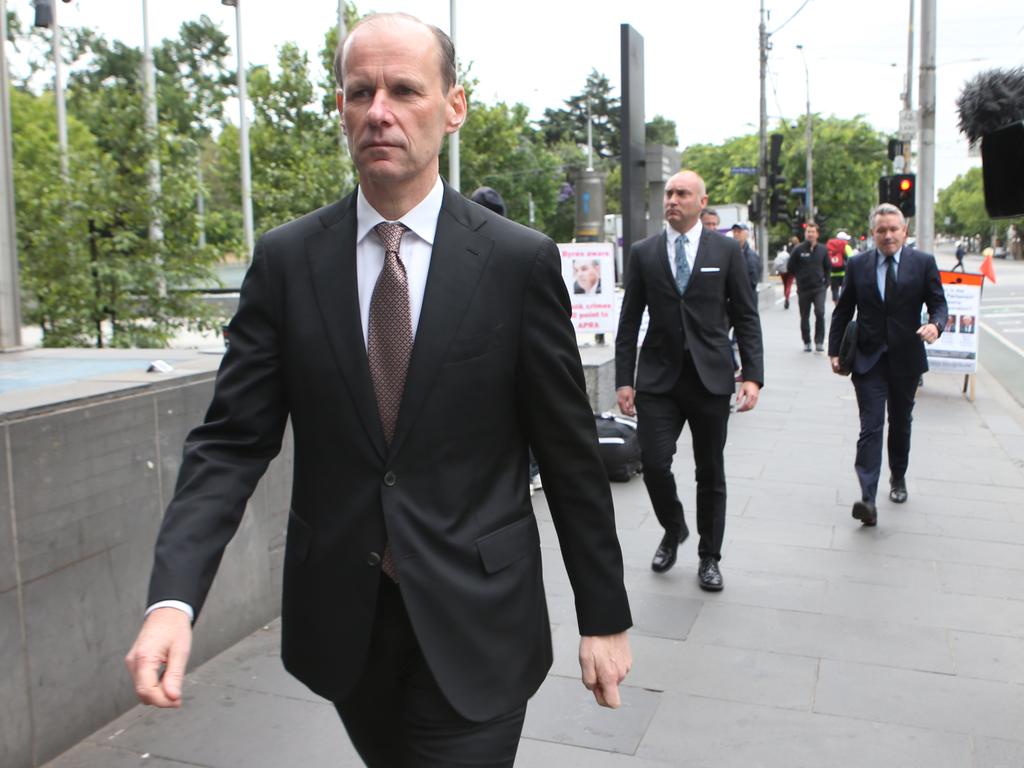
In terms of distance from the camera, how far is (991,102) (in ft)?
11.8

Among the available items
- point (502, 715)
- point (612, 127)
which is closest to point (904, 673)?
point (502, 715)

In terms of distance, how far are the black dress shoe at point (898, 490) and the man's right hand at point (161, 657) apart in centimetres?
627

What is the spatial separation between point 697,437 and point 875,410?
1.84 m

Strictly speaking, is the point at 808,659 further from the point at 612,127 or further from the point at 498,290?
the point at 612,127

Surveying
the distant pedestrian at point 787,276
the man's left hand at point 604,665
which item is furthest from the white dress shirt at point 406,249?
the distant pedestrian at point 787,276

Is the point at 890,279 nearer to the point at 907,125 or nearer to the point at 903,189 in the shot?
the point at 903,189

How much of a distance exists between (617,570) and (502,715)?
345 millimetres

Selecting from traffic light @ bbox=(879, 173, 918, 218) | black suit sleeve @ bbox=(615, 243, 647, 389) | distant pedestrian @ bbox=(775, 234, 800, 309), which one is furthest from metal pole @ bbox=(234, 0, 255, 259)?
black suit sleeve @ bbox=(615, 243, 647, 389)

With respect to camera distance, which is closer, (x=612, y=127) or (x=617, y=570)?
(x=617, y=570)

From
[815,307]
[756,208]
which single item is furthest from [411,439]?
[756,208]

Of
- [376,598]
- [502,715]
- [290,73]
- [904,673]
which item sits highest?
[290,73]

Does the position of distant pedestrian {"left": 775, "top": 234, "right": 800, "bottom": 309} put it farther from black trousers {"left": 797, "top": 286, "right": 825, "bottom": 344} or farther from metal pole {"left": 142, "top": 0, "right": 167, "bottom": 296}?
metal pole {"left": 142, "top": 0, "right": 167, "bottom": 296}

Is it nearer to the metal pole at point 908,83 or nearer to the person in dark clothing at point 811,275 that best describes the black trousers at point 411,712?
the person in dark clothing at point 811,275

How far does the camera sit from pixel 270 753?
11.7 feet
